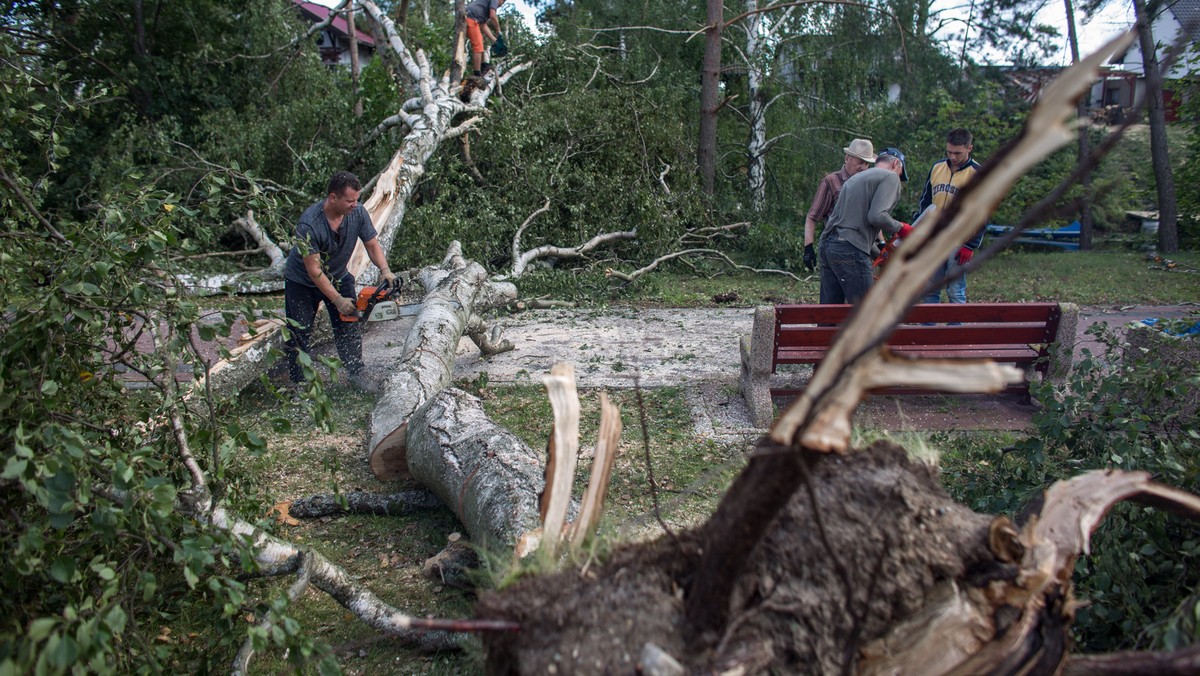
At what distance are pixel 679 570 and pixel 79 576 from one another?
1.69 m

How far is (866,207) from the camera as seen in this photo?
5410 millimetres

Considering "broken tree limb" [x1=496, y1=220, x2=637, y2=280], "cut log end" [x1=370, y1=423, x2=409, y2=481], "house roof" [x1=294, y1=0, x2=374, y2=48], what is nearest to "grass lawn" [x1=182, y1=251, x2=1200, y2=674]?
"cut log end" [x1=370, y1=423, x2=409, y2=481]

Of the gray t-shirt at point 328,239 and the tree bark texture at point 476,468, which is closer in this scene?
the tree bark texture at point 476,468

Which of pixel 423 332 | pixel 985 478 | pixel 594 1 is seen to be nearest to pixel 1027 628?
pixel 985 478

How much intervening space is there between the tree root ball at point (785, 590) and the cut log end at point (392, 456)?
2690 millimetres

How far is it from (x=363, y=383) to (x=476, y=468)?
2772mm

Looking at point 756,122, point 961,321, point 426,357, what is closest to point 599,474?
point 426,357

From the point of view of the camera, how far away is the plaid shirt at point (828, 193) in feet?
20.4

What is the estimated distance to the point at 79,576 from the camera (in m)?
2.11

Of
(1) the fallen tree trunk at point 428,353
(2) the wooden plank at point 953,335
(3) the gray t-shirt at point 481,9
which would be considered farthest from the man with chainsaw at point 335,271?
(3) the gray t-shirt at point 481,9

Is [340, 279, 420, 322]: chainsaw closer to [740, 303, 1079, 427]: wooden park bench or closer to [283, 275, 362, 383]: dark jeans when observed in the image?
[283, 275, 362, 383]: dark jeans

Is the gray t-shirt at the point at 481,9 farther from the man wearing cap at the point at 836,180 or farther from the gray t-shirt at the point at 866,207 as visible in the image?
the gray t-shirt at the point at 866,207

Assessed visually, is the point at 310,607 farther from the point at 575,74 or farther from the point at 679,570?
the point at 575,74

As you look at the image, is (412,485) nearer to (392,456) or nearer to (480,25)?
(392,456)
